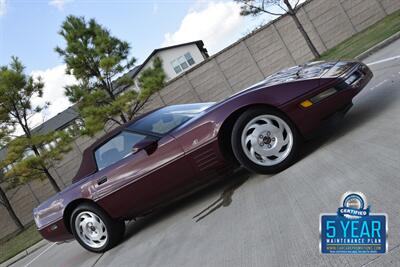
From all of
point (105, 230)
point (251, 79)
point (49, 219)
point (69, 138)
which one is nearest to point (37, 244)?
point (49, 219)

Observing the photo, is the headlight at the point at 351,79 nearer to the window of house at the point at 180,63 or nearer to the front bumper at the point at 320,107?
the front bumper at the point at 320,107

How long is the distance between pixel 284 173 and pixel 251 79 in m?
18.9

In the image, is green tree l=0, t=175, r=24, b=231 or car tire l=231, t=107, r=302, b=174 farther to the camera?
green tree l=0, t=175, r=24, b=231

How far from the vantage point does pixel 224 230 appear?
3561mm

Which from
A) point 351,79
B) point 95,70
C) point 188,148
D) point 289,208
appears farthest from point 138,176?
point 95,70

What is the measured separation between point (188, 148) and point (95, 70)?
1690cm

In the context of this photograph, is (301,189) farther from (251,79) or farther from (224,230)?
(251,79)

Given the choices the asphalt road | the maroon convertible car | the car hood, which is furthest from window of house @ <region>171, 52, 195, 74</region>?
the car hood

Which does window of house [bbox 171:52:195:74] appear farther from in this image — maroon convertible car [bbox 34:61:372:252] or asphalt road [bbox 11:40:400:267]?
asphalt road [bbox 11:40:400:267]

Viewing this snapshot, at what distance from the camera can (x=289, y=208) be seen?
130 inches

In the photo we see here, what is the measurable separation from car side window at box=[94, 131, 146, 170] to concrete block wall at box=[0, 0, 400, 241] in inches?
683

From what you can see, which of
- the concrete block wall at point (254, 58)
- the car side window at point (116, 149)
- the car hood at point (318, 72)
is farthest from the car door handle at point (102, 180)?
the concrete block wall at point (254, 58)

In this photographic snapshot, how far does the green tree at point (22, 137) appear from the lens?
19.5m

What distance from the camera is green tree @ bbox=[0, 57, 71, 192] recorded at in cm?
1947
